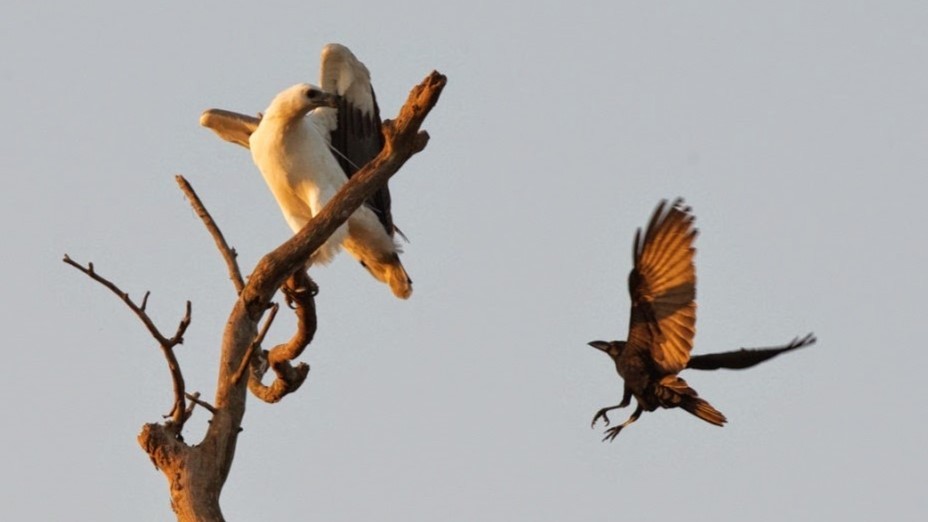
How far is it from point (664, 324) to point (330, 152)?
332 centimetres

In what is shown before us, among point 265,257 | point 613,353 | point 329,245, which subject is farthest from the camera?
point 329,245

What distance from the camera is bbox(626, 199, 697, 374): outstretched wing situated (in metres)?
8.16

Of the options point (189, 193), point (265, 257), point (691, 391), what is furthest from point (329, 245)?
point (691, 391)

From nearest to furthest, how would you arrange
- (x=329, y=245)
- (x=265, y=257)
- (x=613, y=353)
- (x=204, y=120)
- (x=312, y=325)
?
(x=265, y=257) < (x=613, y=353) < (x=312, y=325) < (x=329, y=245) < (x=204, y=120)

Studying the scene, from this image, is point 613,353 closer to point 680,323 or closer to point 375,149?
point 680,323

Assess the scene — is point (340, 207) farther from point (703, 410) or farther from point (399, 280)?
point (399, 280)

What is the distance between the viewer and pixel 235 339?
793cm

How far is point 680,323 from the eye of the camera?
8.18 meters

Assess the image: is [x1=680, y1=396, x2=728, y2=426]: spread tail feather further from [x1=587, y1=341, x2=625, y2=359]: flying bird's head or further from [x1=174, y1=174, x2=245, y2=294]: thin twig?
[x1=174, y1=174, x2=245, y2=294]: thin twig

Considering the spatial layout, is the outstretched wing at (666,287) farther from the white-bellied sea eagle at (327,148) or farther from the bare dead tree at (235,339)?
the white-bellied sea eagle at (327,148)

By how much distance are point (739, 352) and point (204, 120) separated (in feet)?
15.7

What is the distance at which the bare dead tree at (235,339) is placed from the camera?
7410 millimetres

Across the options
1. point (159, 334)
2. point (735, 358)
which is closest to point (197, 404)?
point (159, 334)

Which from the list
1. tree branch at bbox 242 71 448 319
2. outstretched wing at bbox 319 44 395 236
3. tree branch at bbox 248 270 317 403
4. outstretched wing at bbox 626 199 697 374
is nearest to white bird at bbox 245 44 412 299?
outstretched wing at bbox 319 44 395 236
